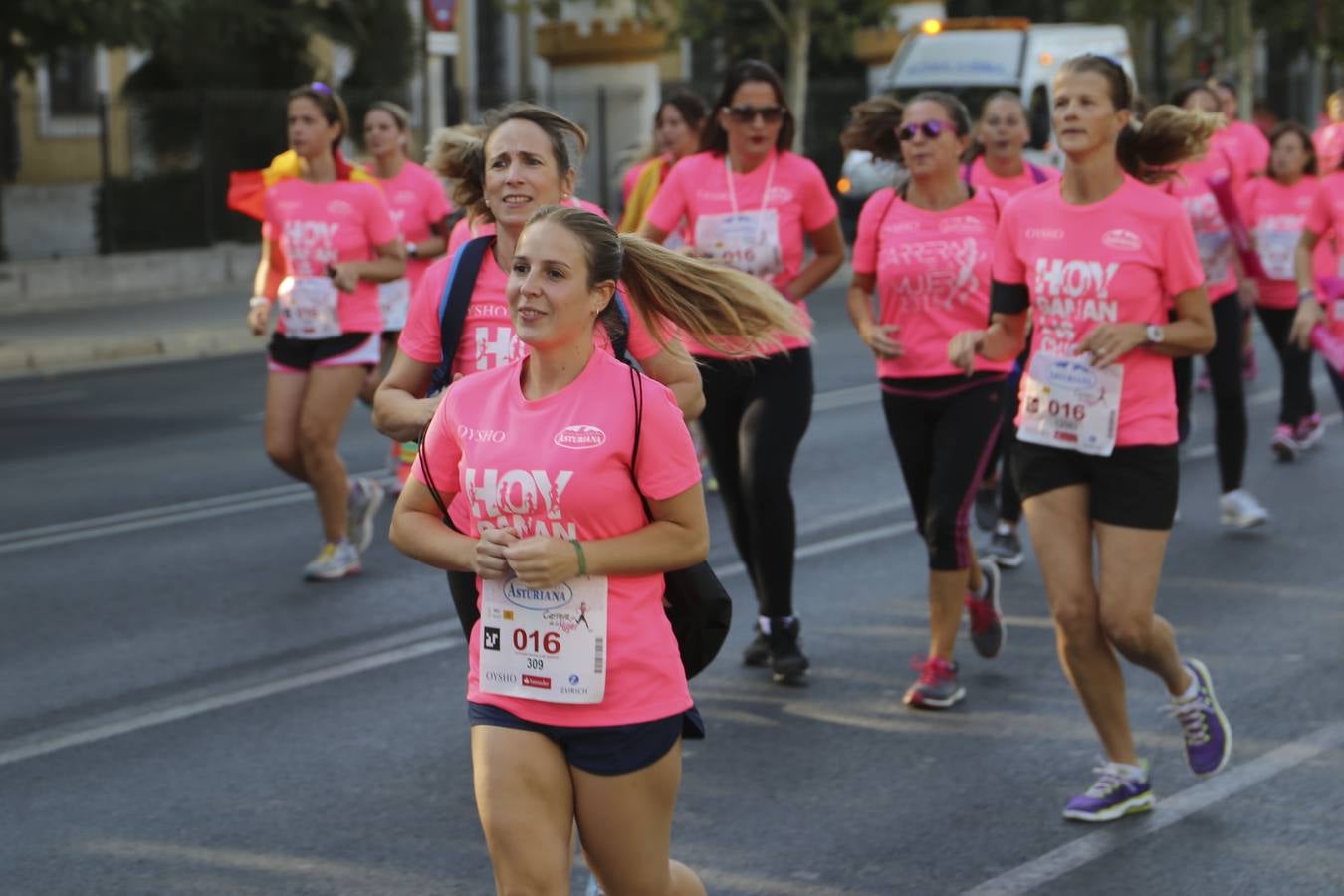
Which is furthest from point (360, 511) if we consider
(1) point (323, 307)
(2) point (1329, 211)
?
(2) point (1329, 211)

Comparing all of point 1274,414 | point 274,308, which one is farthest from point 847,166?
point 274,308

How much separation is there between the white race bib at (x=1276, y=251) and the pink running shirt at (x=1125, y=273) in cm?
591

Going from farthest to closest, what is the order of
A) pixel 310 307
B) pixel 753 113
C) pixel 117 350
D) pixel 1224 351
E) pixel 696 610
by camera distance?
1. pixel 117 350
2. pixel 1224 351
3. pixel 310 307
4. pixel 753 113
5. pixel 696 610

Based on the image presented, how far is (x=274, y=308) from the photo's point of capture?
913 cm

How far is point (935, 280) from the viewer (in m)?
7.05

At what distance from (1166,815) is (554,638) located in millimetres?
2487

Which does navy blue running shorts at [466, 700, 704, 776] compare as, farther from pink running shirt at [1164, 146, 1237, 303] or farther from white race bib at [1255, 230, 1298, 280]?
white race bib at [1255, 230, 1298, 280]

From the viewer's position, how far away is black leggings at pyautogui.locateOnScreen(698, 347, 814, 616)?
711cm

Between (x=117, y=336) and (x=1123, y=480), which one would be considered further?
(x=117, y=336)

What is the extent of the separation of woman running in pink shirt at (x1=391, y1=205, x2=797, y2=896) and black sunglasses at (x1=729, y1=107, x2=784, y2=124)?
11.4ft

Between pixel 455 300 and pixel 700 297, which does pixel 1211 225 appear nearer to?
pixel 455 300

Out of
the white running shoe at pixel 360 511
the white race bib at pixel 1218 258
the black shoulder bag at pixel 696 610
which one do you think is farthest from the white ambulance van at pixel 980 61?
the black shoulder bag at pixel 696 610

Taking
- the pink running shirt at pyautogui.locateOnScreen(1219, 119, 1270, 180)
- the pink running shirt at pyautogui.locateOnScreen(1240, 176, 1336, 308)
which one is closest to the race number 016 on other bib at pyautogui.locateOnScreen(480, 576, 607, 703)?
the pink running shirt at pyautogui.locateOnScreen(1240, 176, 1336, 308)

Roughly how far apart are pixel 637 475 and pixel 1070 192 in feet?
7.61
